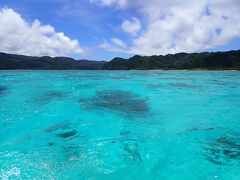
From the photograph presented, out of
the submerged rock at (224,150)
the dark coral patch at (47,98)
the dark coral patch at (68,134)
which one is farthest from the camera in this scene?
the dark coral patch at (47,98)

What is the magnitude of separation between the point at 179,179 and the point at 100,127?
5.85 m

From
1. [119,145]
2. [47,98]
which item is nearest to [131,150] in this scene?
[119,145]

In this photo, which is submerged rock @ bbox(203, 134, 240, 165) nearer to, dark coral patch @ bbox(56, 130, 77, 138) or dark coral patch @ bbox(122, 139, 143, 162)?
dark coral patch @ bbox(122, 139, 143, 162)

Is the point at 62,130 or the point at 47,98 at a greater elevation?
the point at 62,130

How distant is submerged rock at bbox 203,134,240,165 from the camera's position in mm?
7852

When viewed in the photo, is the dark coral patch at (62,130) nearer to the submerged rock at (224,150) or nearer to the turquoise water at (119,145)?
the turquoise water at (119,145)

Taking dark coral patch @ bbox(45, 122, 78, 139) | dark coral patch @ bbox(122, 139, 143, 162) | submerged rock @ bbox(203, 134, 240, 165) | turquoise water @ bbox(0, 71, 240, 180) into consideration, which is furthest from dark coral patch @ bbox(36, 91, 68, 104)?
submerged rock @ bbox(203, 134, 240, 165)

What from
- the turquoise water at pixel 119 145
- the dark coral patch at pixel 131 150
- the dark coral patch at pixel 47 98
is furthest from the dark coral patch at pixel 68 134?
the dark coral patch at pixel 47 98

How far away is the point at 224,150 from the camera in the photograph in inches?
341

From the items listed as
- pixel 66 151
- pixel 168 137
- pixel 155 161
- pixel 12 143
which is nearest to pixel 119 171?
pixel 155 161

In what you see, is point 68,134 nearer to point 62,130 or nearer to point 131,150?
point 62,130

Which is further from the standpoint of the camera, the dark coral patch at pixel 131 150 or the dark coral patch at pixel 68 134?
the dark coral patch at pixel 68 134

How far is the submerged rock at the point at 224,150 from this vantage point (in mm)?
7852

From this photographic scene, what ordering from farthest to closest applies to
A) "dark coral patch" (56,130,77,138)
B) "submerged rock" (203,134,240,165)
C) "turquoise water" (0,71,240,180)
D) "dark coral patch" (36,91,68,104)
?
"dark coral patch" (36,91,68,104)
"dark coral patch" (56,130,77,138)
"submerged rock" (203,134,240,165)
"turquoise water" (0,71,240,180)
